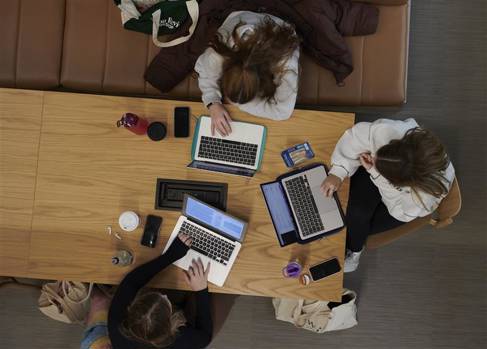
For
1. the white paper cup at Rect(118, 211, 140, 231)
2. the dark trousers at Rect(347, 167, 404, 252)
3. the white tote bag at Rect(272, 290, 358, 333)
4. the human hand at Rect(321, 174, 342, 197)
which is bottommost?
the white tote bag at Rect(272, 290, 358, 333)

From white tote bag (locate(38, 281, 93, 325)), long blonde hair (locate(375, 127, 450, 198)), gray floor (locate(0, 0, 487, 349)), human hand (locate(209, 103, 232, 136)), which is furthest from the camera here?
gray floor (locate(0, 0, 487, 349))

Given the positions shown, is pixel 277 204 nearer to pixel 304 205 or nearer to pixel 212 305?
pixel 304 205

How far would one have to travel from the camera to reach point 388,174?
145 cm

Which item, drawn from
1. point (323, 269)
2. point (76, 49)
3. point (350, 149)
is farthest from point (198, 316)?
point (76, 49)

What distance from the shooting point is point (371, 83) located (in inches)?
77.9

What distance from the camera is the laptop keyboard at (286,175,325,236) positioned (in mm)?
1636

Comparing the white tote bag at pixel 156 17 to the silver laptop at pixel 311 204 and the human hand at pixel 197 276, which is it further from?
the human hand at pixel 197 276

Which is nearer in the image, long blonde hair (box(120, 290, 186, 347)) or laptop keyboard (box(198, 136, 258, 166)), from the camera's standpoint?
long blonde hair (box(120, 290, 186, 347))

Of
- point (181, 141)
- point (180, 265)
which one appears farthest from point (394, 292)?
point (181, 141)

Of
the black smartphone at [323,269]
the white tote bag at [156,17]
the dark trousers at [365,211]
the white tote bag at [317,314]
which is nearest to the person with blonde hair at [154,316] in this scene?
the black smartphone at [323,269]

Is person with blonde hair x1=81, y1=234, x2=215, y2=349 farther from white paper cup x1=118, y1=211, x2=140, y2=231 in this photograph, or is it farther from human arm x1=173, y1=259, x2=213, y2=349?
white paper cup x1=118, y1=211, x2=140, y2=231

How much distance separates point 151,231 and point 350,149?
832 millimetres

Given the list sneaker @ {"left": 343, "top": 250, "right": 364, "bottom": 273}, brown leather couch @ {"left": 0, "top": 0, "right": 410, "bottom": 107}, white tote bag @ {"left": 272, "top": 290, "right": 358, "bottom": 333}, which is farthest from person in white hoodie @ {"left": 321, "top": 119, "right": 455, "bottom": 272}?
brown leather couch @ {"left": 0, "top": 0, "right": 410, "bottom": 107}

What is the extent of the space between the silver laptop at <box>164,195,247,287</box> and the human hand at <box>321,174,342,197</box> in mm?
348
